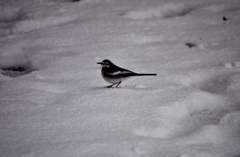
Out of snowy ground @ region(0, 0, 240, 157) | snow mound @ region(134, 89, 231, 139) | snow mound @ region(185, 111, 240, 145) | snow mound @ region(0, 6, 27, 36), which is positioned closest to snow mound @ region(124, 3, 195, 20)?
snowy ground @ region(0, 0, 240, 157)

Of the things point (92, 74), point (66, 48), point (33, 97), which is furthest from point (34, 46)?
point (33, 97)

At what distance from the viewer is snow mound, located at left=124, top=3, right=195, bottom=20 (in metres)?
7.08

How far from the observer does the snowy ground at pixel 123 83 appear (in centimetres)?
260

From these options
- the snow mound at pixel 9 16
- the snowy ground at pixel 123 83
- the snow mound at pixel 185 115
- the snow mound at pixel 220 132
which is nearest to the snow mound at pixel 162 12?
the snowy ground at pixel 123 83

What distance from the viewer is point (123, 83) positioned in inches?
174

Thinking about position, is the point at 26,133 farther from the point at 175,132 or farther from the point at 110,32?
the point at 110,32

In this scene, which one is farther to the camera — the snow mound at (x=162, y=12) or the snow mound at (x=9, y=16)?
the snow mound at (x=162, y=12)

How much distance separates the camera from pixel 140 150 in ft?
8.01

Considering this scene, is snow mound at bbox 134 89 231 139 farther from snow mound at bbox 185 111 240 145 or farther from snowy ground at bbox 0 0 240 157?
snow mound at bbox 185 111 240 145

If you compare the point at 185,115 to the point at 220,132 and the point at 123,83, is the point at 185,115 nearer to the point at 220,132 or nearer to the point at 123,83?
the point at 220,132

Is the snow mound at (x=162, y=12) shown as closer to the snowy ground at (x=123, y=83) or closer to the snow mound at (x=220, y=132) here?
the snowy ground at (x=123, y=83)

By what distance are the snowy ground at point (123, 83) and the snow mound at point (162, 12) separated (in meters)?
A: 0.03

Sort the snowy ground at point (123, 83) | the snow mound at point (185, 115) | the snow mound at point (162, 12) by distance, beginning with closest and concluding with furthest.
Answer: the snowy ground at point (123, 83), the snow mound at point (185, 115), the snow mound at point (162, 12)

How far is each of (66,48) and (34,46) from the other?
2.37 ft
